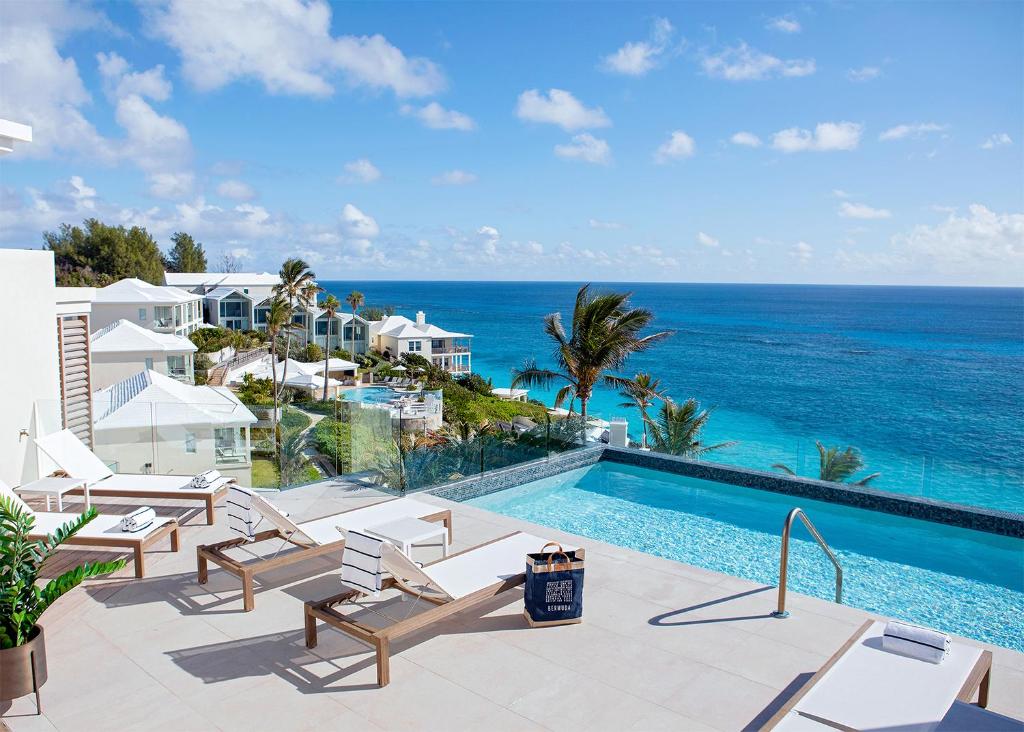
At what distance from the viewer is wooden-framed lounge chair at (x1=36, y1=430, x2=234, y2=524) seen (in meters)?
7.48

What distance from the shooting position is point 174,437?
8.91 m

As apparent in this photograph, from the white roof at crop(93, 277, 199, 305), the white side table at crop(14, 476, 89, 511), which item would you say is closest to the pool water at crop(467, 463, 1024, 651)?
the white side table at crop(14, 476, 89, 511)

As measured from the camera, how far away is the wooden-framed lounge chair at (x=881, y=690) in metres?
3.52

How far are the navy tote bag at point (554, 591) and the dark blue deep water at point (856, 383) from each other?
645 cm

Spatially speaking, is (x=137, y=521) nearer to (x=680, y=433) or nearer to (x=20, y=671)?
(x=20, y=671)

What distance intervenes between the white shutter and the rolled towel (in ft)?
30.0

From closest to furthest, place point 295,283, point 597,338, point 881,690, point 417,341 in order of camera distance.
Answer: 1. point 881,690
2. point 597,338
3. point 295,283
4. point 417,341

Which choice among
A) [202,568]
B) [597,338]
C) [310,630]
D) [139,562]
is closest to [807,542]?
[310,630]

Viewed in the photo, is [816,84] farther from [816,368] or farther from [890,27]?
[816,368]

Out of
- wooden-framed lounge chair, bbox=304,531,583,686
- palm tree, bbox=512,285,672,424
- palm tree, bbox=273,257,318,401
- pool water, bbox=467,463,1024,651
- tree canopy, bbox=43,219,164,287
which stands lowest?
pool water, bbox=467,463,1024,651

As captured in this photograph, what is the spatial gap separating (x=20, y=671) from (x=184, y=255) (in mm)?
95940

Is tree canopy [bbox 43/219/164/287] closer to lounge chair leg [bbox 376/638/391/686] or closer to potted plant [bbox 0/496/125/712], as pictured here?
potted plant [bbox 0/496/125/712]

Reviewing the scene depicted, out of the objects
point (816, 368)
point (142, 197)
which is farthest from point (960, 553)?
point (142, 197)

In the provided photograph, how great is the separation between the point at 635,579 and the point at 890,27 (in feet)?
53.7
